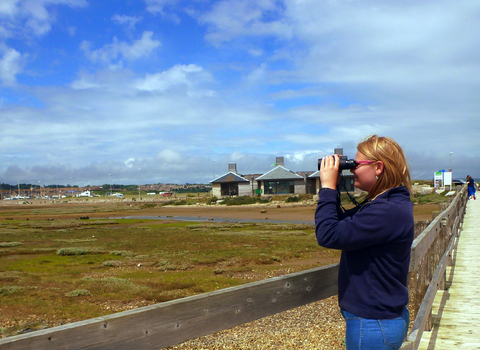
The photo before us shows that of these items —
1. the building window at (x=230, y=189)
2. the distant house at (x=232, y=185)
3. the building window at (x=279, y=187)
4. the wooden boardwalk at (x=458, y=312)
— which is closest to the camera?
the wooden boardwalk at (x=458, y=312)

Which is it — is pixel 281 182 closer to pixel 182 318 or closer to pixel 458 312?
pixel 458 312

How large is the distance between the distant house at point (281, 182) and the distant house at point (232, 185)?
8.82ft

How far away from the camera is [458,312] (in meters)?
5.32

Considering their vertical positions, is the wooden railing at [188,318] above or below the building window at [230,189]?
below

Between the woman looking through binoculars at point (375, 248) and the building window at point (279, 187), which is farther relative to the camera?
the building window at point (279, 187)

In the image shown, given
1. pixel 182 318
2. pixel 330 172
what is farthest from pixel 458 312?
pixel 182 318

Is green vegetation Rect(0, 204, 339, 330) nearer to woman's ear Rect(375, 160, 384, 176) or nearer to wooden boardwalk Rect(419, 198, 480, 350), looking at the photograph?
wooden boardwalk Rect(419, 198, 480, 350)

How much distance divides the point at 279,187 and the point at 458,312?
56651mm

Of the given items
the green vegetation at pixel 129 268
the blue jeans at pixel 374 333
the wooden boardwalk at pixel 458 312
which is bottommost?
the green vegetation at pixel 129 268

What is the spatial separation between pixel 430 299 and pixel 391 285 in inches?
82.9

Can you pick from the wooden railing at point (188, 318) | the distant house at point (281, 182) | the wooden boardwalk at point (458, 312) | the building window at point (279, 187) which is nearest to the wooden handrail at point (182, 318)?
the wooden railing at point (188, 318)

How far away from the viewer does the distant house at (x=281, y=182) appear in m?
60.5

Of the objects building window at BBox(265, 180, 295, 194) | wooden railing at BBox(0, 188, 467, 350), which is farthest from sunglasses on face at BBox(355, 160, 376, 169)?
building window at BBox(265, 180, 295, 194)

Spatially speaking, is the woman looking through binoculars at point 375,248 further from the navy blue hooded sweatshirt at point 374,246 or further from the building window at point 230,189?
the building window at point 230,189
